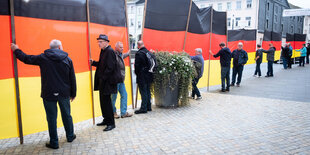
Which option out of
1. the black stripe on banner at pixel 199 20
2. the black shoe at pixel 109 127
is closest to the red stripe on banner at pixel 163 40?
the black stripe on banner at pixel 199 20

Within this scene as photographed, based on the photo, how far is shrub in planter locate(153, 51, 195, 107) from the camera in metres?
6.97

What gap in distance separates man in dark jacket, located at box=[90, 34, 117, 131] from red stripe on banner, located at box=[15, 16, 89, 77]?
0.37 m

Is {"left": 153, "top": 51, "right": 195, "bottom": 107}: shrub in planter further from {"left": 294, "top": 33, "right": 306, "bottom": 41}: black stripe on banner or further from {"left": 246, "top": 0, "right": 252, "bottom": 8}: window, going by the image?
{"left": 246, "top": 0, "right": 252, "bottom": 8}: window

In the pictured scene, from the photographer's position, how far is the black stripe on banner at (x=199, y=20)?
8875 mm

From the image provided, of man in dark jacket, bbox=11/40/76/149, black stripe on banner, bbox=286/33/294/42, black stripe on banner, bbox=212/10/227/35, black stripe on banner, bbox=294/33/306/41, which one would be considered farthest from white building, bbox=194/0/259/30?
man in dark jacket, bbox=11/40/76/149

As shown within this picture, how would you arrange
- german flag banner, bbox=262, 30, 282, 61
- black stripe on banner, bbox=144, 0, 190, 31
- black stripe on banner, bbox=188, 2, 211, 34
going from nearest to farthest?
black stripe on banner, bbox=144, 0, 190, 31 → black stripe on banner, bbox=188, 2, 211, 34 → german flag banner, bbox=262, 30, 282, 61

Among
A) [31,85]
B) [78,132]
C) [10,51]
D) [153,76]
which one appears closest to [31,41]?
[10,51]

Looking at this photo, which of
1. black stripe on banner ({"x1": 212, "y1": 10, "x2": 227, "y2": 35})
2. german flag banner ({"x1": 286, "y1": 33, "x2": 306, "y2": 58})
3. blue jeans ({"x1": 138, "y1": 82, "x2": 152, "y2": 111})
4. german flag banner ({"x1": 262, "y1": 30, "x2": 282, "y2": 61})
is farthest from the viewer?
german flag banner ({"x1": 286, "y1": 33, "x2": 306, "y2": 58})

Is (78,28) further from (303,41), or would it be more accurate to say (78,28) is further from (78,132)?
(303,41)

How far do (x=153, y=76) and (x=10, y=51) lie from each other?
3669 mm

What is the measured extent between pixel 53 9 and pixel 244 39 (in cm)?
1060

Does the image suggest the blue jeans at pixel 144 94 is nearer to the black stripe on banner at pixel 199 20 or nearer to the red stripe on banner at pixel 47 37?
the red stripe on banner at pixel 47 37

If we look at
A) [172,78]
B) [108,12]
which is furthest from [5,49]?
[172,78]

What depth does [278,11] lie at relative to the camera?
57.8 metres
